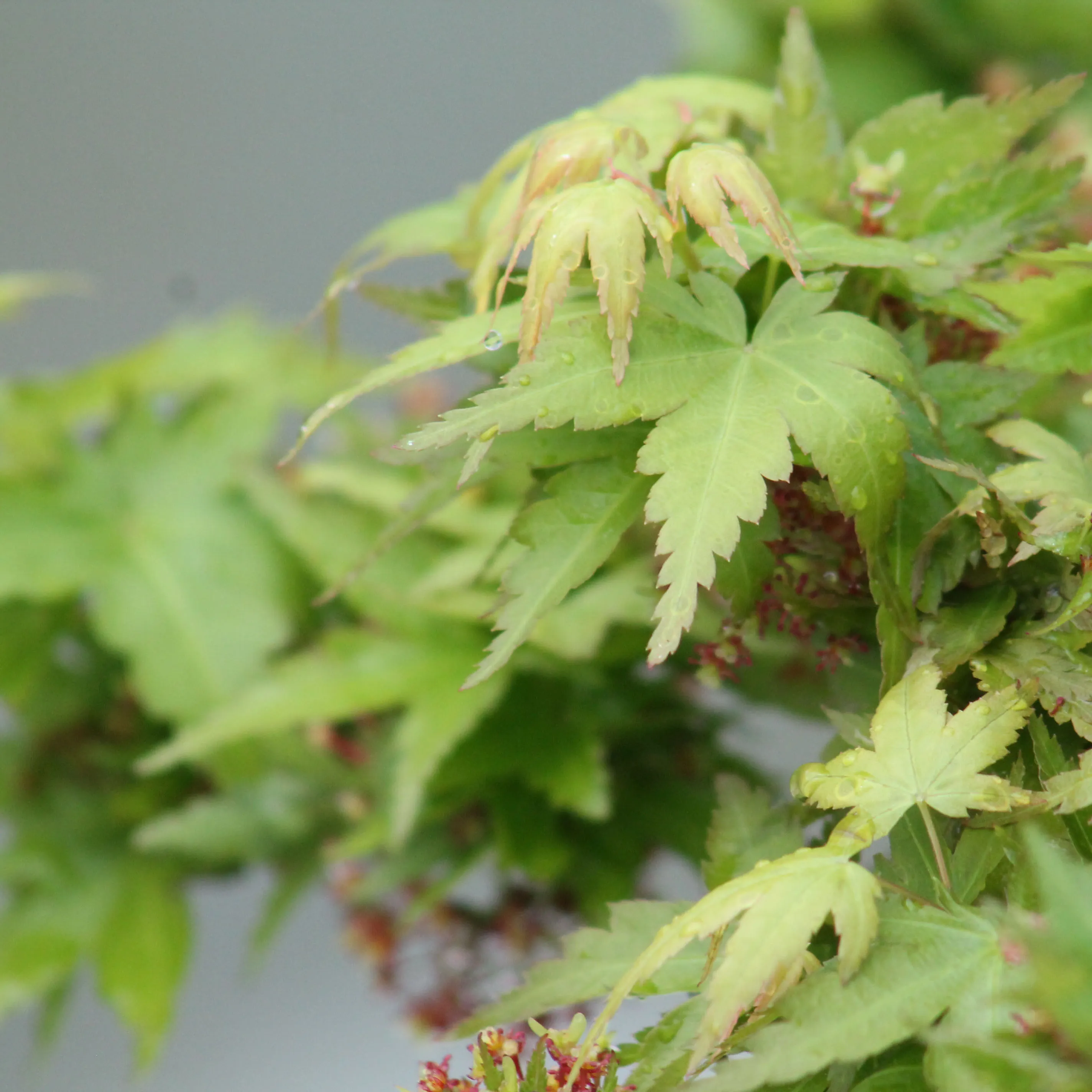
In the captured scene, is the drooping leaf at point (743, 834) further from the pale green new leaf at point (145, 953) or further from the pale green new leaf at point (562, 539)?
the pale green new leaf at point (145, 953)

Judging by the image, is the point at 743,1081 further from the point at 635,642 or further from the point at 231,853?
the point at 231,853

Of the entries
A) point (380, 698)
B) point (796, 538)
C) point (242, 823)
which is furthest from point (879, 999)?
point (242, 823)

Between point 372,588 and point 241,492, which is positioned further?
point 241,492

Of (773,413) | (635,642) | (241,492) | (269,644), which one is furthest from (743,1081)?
(241,492)

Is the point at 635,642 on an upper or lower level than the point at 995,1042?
lower

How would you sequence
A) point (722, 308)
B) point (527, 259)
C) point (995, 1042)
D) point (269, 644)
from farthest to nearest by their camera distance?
1. point (269, 644)
2. point (527, 259)
3. point (722, 308)
4. point (995, 1042)

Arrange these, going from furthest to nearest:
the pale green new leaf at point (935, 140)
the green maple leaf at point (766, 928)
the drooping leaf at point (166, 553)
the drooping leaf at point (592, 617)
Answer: the drooping leaf at point (166, 553), the drooping leaf at point (592, 617), the pale green new leaf at point (935, 140), the green maple leaf at point (766, 928)

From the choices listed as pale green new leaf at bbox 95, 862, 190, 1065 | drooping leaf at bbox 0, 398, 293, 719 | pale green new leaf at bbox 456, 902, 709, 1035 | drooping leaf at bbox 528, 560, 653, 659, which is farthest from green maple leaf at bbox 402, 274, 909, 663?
pale green new leaf at bbox 95, 862, 190, 1065

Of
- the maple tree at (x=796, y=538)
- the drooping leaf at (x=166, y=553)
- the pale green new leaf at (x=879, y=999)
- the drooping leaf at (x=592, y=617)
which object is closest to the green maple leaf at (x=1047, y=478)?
the maple tree at (x=796, y=538)
